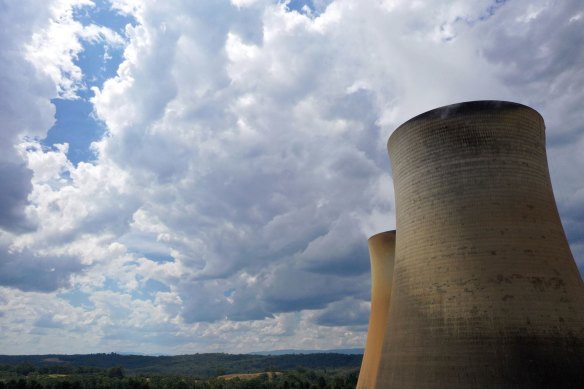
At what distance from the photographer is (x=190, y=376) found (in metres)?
102

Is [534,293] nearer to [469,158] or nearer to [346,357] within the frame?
[469,158]

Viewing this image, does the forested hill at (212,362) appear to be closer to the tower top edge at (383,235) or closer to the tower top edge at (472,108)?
the tower top edge at (383,235)

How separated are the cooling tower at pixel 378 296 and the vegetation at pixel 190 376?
93.8 feet

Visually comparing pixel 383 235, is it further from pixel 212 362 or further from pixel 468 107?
pixel 212 362

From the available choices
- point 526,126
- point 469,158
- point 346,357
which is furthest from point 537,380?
point 346,357

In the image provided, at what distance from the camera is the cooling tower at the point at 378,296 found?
81.6 ft

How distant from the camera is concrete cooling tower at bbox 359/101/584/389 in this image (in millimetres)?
14516

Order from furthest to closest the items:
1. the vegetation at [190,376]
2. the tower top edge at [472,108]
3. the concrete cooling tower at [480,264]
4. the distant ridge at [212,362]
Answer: the distant ridge at [212,362], the vegetation at [190,376], the tower top edge at [472,108], the concrete cooling tower at [480,264]

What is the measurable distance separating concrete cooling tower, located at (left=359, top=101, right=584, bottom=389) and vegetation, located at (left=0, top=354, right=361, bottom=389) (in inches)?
1516

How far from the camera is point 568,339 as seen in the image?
14.7 meters

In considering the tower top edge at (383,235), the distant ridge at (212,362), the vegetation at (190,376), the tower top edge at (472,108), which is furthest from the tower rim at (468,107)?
the distant ridge at (212,362)

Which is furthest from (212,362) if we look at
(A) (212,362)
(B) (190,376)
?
(B) (190,376)

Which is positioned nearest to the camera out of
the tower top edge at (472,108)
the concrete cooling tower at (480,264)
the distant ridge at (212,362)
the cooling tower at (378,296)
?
the concrete cooling tower at (480,264)

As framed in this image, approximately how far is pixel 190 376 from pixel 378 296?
288 feet
